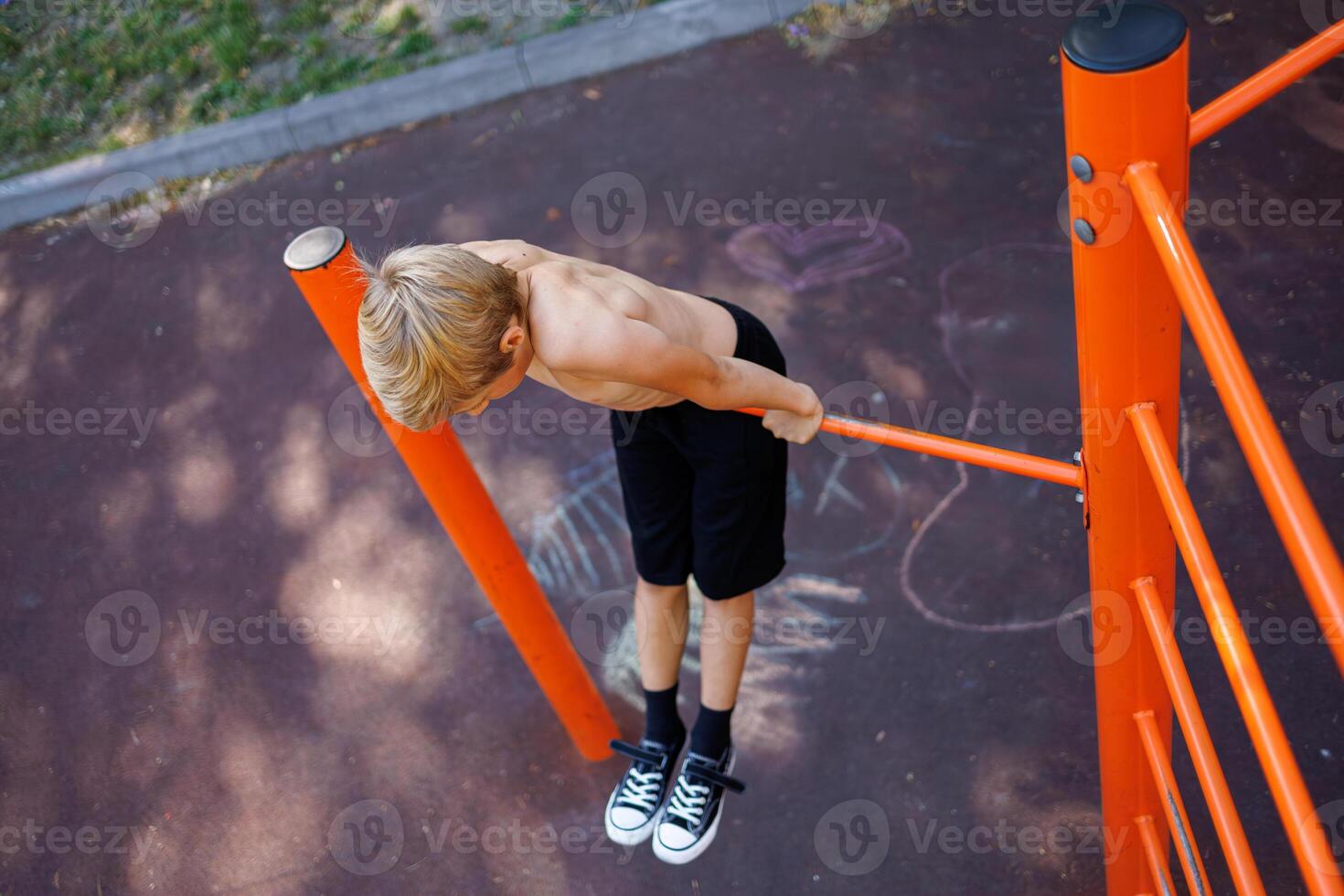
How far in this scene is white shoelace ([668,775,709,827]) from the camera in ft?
7.75

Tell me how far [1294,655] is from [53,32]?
21.6 feet

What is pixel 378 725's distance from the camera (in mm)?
3082

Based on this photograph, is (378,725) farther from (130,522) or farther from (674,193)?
(674,193)

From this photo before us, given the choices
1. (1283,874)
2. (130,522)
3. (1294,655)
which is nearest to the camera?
(1283,874)

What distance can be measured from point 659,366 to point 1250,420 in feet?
3.03

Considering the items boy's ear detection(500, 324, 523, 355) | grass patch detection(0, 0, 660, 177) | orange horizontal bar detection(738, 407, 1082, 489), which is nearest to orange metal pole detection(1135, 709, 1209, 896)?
orange horizontal bar detection(738, 407, 1082, 489)

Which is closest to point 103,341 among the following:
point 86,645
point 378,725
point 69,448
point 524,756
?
point 69,448

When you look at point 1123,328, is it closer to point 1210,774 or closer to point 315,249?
point 1210,774


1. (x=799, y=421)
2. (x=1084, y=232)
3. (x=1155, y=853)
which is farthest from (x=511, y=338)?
(x=1155, y=853)

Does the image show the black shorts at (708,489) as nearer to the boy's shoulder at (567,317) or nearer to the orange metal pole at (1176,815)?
the boy's shoulder at (567,317)

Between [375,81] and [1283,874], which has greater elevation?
[375,81]

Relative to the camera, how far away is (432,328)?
1.67 metres

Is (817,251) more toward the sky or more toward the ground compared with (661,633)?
more toward the ground

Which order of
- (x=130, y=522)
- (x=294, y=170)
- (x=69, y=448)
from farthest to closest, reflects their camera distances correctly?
1. (x=294, y=170)
2. (x=69, y=448)
3. (x=130, y=522)
